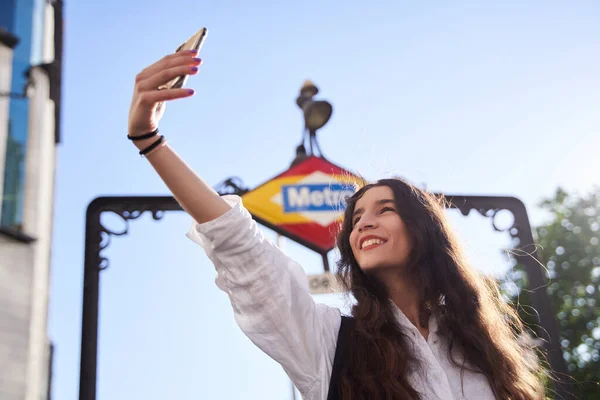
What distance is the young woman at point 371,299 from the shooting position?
62.5 inches

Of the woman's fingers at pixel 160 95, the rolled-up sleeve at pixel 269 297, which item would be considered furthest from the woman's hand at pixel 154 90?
the rolled-up sleeve at pixel 269 297

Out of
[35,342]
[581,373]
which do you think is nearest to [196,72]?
[35,342]

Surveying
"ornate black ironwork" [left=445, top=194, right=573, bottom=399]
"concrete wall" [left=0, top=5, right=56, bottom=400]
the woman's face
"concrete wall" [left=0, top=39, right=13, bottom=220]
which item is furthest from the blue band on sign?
"concrete wall" [left=0, top=39, right=13, bottom=220]

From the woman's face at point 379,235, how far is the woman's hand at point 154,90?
85cm

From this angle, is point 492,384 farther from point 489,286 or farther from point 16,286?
point 16,286

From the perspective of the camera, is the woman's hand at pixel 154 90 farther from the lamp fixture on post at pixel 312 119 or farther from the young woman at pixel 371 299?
the lamp fixture on post at pixel 312 119

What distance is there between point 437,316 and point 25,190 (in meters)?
10.5

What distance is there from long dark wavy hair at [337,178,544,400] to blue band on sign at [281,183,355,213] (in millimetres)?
2357

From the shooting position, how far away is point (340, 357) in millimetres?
1820

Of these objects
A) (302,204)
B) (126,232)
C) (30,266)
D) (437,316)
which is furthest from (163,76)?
(30,266)

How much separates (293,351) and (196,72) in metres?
0.75

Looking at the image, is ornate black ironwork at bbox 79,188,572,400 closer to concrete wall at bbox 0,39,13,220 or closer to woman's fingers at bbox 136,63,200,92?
woman's fingers at bbox 136,63,200,92

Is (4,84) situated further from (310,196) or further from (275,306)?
(275,306)

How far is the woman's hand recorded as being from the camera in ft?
4.95
